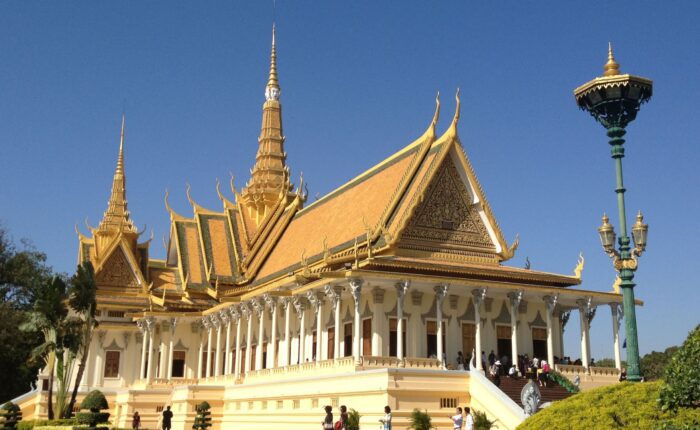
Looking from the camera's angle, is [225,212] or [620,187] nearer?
[620,187]

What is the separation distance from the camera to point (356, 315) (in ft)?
79.2

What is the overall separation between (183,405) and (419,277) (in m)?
12.3

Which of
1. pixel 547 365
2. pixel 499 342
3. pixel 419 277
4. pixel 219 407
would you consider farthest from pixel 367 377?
pixel 219 407

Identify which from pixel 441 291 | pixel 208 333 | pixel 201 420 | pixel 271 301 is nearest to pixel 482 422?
pixel 441 291

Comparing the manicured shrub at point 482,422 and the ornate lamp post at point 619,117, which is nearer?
the ornate lamp post at point 619,117

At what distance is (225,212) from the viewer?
45938mm

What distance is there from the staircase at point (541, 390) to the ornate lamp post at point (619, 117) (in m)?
6.61

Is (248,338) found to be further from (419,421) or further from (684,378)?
(684,378)

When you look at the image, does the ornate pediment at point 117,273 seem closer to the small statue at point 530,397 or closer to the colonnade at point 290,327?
the colonnade at point 290,327

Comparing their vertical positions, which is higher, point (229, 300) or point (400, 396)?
point (229, 300)

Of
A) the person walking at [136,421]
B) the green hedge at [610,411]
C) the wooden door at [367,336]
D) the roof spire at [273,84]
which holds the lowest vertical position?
the person walking at [136,421]

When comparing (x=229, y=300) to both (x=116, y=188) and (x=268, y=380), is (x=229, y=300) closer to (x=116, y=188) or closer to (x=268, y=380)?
(x=268, y=380)

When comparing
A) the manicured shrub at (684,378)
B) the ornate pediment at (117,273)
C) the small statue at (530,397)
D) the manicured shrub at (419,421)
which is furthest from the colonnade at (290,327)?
the manicured shrub at (684,378)

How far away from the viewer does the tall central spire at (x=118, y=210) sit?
49.6 metres
